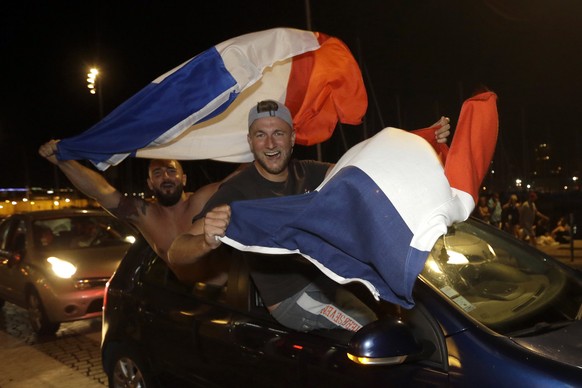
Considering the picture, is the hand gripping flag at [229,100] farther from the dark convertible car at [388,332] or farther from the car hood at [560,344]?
the car hood at [560,344]

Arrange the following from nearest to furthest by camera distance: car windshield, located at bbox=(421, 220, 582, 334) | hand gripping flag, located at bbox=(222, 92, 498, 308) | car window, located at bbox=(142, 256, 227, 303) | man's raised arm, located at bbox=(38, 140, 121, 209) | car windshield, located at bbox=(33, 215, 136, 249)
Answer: hand gripping flag, located at bbox=(222, 92, 498, 308), car windshield, located at bbox=(421, 220, 582, 334), car window, located at bbox=(142, 256, 227, 303), man's raised arm, located at bbox=(38, 140, 121, 209), car windshield, located at bbox=(33, 215, 136, 249)

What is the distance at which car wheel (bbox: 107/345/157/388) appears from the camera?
3.91 meters

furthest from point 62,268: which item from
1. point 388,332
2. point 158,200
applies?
point 388,332

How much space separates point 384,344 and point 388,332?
0.18 feet

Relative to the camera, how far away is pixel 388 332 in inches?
87.5

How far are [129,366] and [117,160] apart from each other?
1.51 metres

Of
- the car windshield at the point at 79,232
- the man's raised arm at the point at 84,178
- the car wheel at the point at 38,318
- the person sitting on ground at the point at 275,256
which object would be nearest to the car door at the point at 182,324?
the person sitting on ground at the point at 275,256

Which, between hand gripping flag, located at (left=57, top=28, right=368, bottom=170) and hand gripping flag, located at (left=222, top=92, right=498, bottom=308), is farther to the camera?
hand gripping flag, located at (left=57, top=28, right=368, bottom=170)

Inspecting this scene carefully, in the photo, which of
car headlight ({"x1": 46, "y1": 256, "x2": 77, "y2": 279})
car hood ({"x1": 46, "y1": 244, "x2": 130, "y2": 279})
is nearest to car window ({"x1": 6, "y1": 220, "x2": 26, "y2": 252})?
car hood ({"x1": 46, "y1": 244, "x2": 130, "y2": 279})

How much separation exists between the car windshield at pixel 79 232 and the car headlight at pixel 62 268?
1.64ft

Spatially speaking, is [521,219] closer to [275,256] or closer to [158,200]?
[158,200]

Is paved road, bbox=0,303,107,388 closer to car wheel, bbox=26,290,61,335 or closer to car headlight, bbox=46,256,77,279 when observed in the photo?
car wheel, bbox=26,290,61,335

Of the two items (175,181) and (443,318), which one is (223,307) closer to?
(443,318)

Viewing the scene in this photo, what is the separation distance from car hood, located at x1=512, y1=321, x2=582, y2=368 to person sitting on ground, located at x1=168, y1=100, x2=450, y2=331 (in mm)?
836
